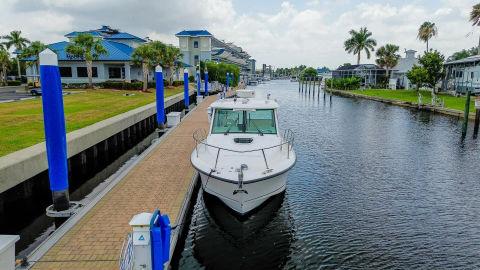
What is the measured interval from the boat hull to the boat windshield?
249cm

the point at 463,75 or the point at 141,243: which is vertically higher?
the point at 463,75

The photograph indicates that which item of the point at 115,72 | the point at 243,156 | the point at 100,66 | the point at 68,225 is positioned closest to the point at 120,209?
the point at 68,225

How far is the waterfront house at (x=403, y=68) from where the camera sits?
77375 mm

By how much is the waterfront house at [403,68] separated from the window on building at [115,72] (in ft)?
183

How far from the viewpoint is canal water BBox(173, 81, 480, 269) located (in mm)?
9445

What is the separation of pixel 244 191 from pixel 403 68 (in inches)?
3175

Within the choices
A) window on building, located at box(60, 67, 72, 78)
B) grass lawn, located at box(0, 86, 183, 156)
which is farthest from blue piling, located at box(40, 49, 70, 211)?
window on building, located at box(60, 67, 72, 78)

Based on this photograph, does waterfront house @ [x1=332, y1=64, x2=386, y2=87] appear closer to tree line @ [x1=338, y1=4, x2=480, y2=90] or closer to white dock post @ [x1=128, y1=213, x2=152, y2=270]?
tree line @ [x1=338, y1=4, x2=480, y2=90]

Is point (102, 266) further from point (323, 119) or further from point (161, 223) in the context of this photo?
point (323, 119)

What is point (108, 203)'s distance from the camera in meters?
10.6

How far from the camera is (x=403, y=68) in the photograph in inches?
3140

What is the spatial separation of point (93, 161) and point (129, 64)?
3707 centimetres

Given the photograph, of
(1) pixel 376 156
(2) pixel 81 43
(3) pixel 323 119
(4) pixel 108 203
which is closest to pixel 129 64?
(2) pixel 81 43

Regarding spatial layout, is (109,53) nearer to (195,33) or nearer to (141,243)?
(195,33)
